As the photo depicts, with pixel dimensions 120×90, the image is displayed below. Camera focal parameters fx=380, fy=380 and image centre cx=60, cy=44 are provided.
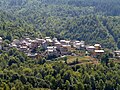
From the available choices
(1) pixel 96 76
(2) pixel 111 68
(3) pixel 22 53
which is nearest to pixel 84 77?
(1) pixel 96 76

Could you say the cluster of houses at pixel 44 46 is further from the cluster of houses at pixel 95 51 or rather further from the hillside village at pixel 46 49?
the cluster of houses at pixel 95 51

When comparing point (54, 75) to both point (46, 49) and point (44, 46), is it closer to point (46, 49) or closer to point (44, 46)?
point (46, 49)

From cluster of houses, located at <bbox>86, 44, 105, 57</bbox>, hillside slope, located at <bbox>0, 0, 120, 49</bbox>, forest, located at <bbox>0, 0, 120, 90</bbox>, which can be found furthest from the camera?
hillside slope, located at <bbox>0, 0, 120, 49</bbox>

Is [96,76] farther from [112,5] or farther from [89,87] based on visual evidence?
[112,5]

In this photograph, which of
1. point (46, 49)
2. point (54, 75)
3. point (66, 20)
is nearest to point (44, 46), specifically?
point (46, 49)

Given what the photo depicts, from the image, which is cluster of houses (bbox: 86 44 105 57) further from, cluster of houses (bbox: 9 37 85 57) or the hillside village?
cluster of houses (bbox: 9 37 85 57)

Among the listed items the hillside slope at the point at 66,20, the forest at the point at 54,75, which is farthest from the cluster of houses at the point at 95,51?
the hillside slope at the point at 66,20

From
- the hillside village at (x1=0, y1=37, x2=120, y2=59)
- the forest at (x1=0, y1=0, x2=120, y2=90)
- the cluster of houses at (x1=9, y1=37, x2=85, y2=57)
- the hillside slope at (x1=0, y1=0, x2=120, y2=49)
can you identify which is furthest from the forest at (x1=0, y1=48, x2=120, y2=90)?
the hillside slope at (x1=0, y1=0, x2=120, y2=49)

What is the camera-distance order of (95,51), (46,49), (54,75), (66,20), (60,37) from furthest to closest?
(66,20) → (60,37) → (46,49) → (95,51) → (54,75)
